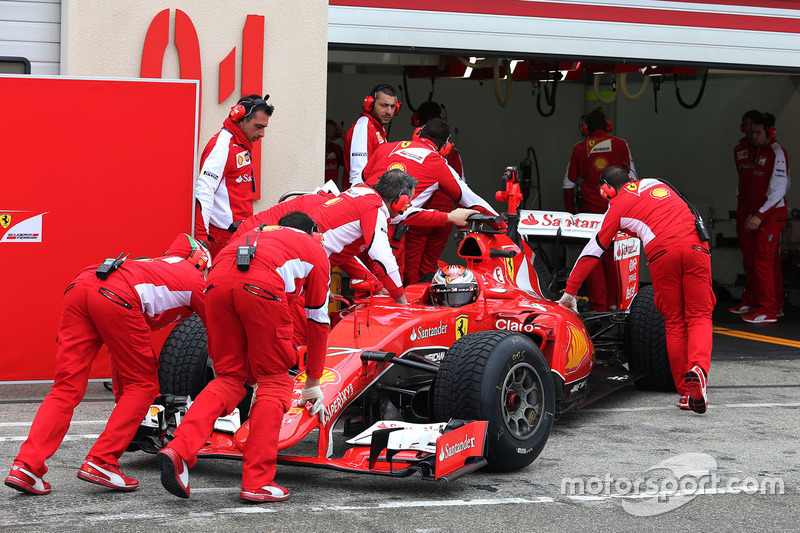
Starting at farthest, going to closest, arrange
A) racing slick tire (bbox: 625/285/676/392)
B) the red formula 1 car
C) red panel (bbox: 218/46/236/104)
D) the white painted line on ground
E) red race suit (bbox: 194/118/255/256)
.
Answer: red panel (bbox: 218/46/236/104)
racing slick tire (bbox: 625/285/676/392)
red race suit (bbox: 194/118/255/256)
the red formula 1 car
the white painted line on ground

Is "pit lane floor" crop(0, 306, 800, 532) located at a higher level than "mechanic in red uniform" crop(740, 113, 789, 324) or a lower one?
lower

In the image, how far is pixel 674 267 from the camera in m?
7.64

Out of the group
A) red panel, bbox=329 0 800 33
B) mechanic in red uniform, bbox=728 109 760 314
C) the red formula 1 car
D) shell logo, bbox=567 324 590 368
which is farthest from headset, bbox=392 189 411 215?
mechanic in red uniform, bbox=728 109 760 314

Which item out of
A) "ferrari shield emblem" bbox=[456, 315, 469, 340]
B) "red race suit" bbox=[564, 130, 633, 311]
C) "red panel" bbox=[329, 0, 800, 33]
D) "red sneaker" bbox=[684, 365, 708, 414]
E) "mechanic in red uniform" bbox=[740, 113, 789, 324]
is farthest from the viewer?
"mechanic in red uniform" bbox=[740, 113, 789, 324]

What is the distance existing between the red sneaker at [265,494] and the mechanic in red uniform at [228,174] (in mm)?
3248

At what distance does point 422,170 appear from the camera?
8.80 meters

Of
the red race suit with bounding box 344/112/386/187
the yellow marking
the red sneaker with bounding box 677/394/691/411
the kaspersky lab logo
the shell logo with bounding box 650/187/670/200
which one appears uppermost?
the red race suit with bounding box 344/112/386/187

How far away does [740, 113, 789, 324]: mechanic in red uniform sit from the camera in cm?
1274

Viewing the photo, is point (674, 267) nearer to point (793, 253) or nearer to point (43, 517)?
point (43, 517)

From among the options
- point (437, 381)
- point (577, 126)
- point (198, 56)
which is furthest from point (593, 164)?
point (437, 381)

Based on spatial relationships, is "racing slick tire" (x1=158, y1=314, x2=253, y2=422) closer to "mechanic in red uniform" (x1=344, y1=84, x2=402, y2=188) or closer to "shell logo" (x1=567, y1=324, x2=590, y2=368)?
"shell logo" (x1=567, y1=324, x2=590, y2=368)

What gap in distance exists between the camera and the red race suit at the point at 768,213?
41.8ft

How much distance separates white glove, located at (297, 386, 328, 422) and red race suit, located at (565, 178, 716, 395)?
283 cm

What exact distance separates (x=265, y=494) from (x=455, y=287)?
236 centimetres
